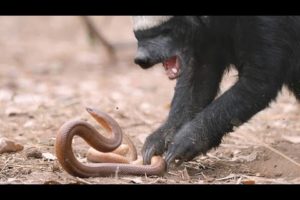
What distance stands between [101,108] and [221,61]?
2530 mm

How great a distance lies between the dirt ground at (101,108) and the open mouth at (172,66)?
0.50 m

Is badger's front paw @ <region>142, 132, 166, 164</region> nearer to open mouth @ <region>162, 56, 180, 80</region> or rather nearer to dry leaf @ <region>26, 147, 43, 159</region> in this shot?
open mouth @ <region>162, 56, 180, 80</region>

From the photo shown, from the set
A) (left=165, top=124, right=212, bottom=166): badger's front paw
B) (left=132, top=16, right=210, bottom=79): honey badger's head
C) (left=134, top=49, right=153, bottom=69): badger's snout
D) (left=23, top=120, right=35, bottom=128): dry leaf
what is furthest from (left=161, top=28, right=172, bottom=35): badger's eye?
(left=23, top=120, right=35, bottom=128): dry leaf

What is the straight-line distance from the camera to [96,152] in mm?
5410

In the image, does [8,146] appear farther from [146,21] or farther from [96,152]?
[146,21]

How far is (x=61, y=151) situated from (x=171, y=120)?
149 cm

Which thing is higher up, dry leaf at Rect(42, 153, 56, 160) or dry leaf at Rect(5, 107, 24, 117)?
dry leaf at Rect(5, 107, 24, 117)

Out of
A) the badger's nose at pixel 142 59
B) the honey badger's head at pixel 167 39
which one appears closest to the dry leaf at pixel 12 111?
the honey badger's head at pixel 167 39

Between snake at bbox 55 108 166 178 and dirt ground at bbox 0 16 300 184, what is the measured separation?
0.23ft

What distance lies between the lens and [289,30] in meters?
5.50

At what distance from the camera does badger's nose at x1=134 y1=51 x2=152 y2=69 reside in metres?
5.47

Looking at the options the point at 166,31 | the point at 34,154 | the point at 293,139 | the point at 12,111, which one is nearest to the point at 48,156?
the point at 34,154
